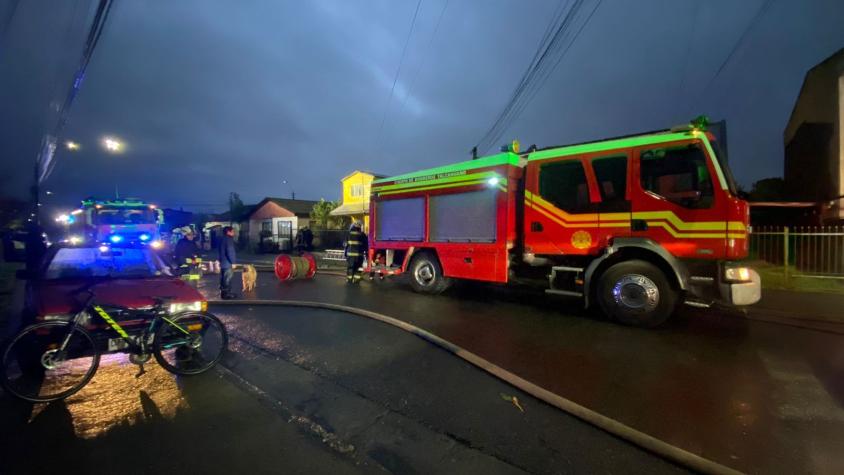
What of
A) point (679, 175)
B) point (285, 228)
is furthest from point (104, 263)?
point (285, 228)

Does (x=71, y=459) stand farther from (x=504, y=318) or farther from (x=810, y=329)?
(x=810, y=329)

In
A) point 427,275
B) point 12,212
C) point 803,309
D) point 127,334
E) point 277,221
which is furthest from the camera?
point 12,212

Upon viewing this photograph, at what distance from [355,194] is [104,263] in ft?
75.1

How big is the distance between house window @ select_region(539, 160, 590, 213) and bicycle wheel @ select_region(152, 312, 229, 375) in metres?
5.47

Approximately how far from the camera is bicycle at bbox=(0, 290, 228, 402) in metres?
3.61

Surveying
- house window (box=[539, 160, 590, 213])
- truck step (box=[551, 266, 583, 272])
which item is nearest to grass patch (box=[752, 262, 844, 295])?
truck step (box=[551, 266, 583, 272])

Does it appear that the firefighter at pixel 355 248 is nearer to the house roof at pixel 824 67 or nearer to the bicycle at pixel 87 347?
the bicycle at pixel 87 347

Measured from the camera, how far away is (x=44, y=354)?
3617 millimetres

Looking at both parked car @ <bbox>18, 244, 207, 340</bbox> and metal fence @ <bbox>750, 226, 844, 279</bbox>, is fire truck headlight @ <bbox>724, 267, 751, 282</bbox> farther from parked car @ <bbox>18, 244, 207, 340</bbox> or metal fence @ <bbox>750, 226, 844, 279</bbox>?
parked car @ <bbox>18, 244, 207, 340</bbox>

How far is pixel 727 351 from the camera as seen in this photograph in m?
4.81

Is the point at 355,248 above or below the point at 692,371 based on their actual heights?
above

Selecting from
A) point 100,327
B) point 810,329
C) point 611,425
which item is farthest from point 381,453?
point 810,329

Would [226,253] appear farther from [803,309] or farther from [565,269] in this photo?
[803,309]

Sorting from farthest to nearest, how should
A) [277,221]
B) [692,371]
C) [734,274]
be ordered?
[277,221]
[734,274]
[692,371]
